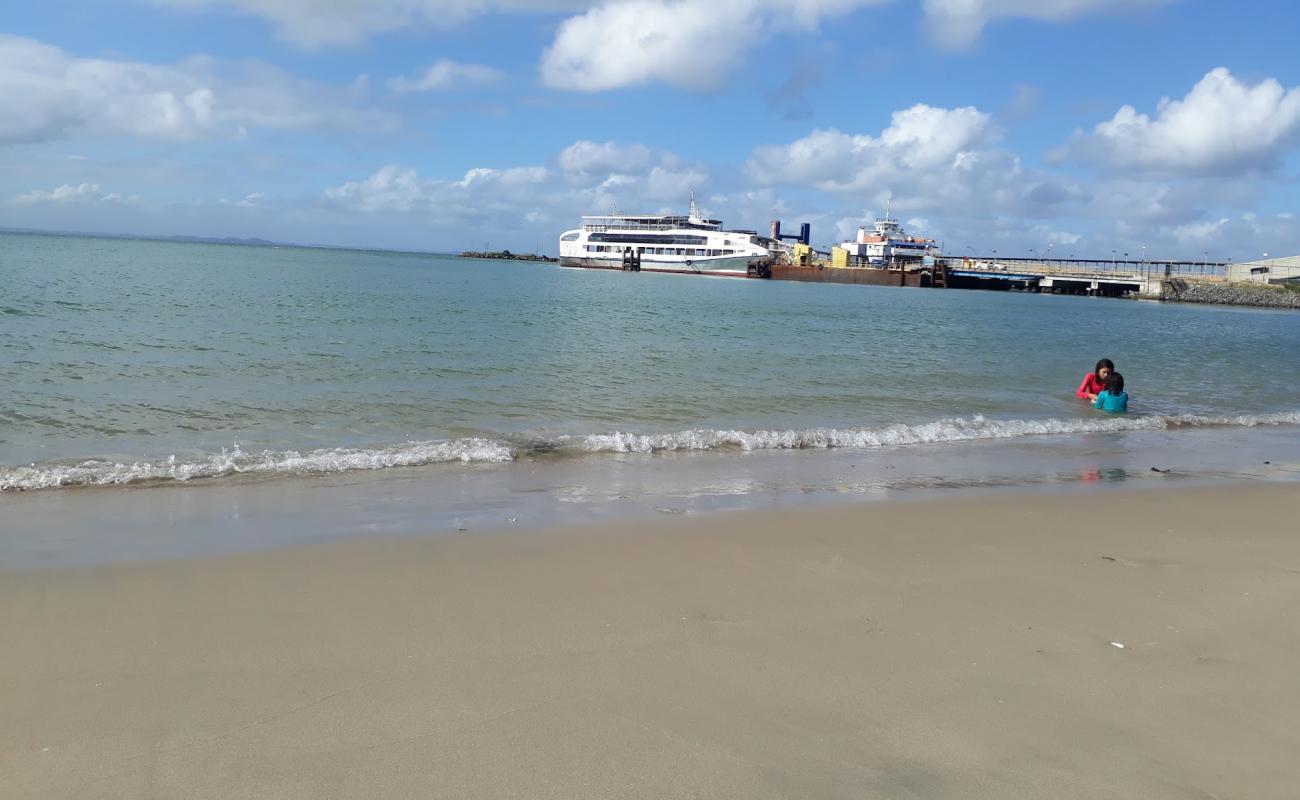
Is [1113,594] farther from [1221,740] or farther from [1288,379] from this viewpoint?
[1288,379]

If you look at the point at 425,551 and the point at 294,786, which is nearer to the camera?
the point at 294,786

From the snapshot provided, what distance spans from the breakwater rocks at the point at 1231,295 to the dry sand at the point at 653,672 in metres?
95.6

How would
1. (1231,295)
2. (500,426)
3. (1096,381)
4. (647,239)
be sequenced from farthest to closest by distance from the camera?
1. (647,239)
2. (1231,295)
3. (1096,381)
4. (500,426)

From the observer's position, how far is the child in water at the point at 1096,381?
15.3 m

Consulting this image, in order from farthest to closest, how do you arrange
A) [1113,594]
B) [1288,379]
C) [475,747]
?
[1288,379] → [1113,594] → [475,747]

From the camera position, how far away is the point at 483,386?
46.5 feet

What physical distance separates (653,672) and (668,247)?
104 meters

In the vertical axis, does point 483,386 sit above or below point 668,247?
below

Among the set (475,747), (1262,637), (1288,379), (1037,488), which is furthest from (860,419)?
(1288,379)

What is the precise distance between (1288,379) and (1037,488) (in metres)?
19.3

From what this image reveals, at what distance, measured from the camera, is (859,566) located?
553 centimetres

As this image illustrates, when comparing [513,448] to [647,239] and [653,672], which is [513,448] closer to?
[653,672]

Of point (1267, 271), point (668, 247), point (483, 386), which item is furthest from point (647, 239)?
point (483, 386)

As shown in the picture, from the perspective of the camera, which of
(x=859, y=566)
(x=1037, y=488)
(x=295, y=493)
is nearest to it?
(x=859, y=566)
